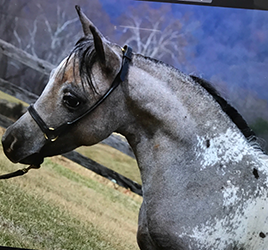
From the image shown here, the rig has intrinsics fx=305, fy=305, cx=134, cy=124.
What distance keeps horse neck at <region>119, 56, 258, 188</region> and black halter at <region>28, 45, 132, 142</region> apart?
0.03 m

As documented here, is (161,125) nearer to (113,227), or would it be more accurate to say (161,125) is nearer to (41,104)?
(41,104)

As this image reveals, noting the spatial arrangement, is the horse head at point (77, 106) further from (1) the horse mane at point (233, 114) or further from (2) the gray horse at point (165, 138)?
(1) the horse mane at point (233, 114)

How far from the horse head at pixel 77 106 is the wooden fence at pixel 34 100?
0.57m

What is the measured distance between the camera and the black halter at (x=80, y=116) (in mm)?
1099

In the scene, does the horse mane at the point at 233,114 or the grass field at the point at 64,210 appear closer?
the horse mane at the point at 233,114

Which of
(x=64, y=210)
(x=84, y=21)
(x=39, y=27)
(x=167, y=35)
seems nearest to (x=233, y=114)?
(x=84, y=21)

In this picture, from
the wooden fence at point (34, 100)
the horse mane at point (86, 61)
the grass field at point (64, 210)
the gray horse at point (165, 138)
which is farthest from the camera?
the wooden fence at point (34, 100)

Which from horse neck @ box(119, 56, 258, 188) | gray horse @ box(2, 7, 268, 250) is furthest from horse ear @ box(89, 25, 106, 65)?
horse neck @ box(119, 56, 258, 188)

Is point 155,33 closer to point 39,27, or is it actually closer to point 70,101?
point 39,27

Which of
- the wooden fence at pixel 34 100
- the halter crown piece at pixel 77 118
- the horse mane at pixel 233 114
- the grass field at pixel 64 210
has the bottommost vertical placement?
the grass field at pixel 64 210

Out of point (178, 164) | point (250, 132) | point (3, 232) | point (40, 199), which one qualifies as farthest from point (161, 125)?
point (3, 232)

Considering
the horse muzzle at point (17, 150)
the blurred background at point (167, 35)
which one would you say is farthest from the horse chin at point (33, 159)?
the blurred background at point (167, 35)

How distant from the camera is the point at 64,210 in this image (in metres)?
1.66

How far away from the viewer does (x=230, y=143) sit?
1058mm
